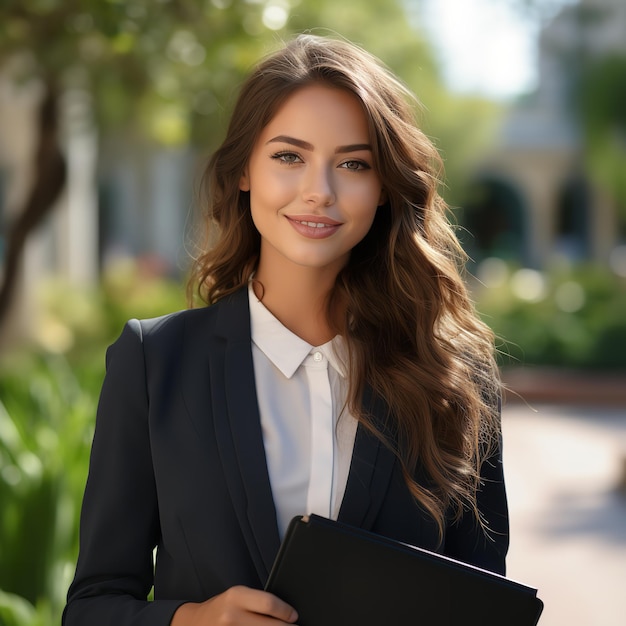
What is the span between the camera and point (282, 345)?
177cm

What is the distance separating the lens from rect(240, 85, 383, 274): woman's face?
169cm

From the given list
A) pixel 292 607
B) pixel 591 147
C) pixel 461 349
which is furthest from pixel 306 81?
pixel 591 147

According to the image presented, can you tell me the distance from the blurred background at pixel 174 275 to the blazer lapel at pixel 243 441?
2.04 feet

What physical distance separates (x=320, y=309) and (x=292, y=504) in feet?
1.28

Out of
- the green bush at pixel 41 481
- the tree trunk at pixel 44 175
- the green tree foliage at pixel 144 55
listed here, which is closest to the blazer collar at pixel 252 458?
the green tree foliage at pixel 144 55

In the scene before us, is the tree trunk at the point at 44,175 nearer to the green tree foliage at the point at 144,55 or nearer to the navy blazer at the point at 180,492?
the green tree foliage at the point at 144,55

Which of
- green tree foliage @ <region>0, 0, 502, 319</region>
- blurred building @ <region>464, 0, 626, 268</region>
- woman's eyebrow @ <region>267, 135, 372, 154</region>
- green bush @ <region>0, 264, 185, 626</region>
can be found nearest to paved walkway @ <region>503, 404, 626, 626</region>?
green bush @ <region>0, 264, 185, 626</region>

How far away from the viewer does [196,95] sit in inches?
280

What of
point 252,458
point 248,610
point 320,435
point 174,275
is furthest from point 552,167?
point 248,610

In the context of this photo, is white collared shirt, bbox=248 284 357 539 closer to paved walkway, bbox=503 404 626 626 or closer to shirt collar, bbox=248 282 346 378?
shirt collar, bbox=248 282 346 378

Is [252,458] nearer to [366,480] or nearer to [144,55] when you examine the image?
[366,480]

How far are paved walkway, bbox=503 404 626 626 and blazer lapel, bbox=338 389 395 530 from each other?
3240 millimetres

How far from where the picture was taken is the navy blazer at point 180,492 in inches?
63.7

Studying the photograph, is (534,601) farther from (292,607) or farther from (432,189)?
(432,189)
